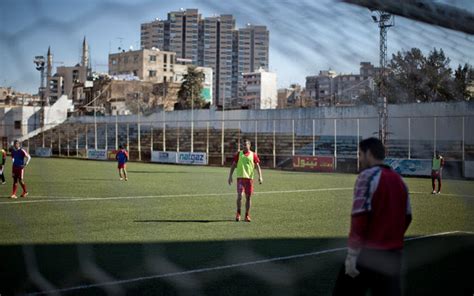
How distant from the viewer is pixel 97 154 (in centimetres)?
4897

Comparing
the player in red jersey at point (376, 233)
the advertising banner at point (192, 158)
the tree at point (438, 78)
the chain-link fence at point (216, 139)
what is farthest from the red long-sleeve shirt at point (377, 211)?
the advertising banner at point (192, 158)

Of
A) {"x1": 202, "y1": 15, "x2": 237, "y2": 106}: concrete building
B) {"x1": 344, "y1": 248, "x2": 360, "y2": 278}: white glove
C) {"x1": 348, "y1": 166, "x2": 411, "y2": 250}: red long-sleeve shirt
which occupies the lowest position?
{"x1": 344, "y1": 248, "x2": 360, "y2": 278}: white glove

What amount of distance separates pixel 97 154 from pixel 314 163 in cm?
2306

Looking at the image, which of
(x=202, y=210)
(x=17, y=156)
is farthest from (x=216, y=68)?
(x=17, y=156)

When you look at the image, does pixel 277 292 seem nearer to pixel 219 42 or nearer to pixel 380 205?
pixel 380 205

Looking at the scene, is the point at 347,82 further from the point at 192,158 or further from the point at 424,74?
the point at 192,158

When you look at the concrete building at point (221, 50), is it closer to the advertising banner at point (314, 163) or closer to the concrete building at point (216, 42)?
the concrete building at point (216, 42)

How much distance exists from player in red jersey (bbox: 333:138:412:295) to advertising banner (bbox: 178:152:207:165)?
37583 millimetres

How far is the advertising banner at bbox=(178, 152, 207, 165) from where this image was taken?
1630 inches

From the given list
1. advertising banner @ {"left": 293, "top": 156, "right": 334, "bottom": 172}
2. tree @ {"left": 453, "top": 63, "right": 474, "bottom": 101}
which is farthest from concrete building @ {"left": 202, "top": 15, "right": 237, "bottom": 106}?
advertising banner @ {"left": 293, "top": 156, "right": 334, "bottom": 172}

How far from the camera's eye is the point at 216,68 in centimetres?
330

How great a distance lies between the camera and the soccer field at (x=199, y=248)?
578 cm

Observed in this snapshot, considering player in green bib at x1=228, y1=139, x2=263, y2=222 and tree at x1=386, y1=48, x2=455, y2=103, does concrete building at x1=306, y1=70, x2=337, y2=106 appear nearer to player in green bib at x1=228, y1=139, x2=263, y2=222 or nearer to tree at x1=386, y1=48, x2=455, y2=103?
tree at x1=386, y1=48, x2=455, y2=103

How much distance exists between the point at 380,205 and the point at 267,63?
134 cm
